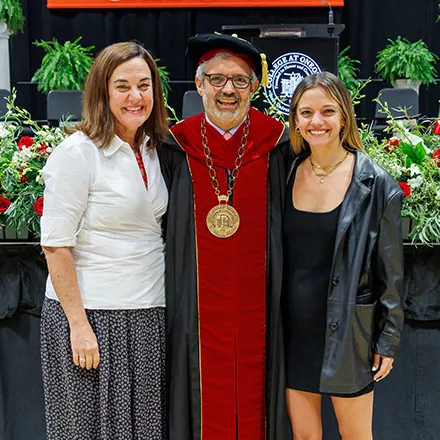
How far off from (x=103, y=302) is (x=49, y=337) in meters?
0.27

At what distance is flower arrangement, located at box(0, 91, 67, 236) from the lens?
3160 mm

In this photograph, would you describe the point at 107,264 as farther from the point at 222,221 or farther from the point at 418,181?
the point at 418,181

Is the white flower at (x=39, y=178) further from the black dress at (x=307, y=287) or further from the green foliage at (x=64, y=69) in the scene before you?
the green foliage at (x=64, y=69)

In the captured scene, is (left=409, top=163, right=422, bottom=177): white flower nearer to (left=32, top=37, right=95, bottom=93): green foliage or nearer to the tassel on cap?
the tassel on cap

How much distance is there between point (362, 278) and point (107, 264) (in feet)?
3.17

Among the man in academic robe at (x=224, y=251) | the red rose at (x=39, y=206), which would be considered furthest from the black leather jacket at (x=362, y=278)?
the red rose at (x=39, y=206)

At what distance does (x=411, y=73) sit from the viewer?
8922 mm

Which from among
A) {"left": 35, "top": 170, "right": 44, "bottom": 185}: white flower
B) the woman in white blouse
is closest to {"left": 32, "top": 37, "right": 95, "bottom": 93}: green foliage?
{"left": 35, "top": 170, "right": 44, "bottom": 185}: white flower

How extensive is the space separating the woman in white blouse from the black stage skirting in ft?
2.44

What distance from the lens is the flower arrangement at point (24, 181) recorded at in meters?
3.16

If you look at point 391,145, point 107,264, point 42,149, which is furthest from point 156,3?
point 107,264

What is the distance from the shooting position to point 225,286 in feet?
8.94

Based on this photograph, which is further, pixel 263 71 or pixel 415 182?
pixel 415 182

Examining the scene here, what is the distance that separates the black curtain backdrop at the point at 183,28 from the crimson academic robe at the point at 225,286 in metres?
7.30
